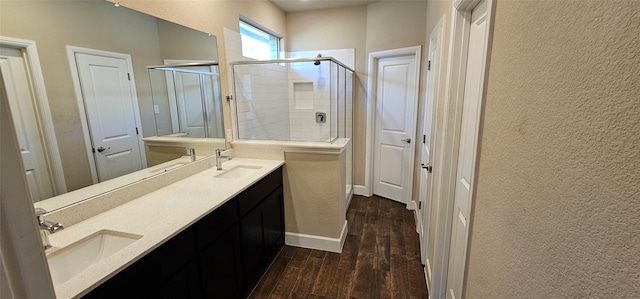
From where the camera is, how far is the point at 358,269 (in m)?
2.38

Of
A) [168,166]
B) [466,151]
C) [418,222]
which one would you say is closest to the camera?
[466,151]

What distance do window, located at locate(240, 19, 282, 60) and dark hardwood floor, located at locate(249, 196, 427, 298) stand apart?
2.24 meters

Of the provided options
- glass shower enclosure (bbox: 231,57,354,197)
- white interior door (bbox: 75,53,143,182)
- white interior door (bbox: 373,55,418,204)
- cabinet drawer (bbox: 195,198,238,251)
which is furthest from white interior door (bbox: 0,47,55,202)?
white interior door (bbox: 373,55,418,204)

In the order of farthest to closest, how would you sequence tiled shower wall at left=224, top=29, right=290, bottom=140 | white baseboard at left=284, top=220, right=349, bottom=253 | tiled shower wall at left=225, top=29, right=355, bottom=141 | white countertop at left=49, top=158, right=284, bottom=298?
1. tiled shower wall at left=225, top=29, right=355, bottom=141
2. tiled shower wall at left=224, top=29, right=290, bottom=140
3. white baseboard at left=284, top=220, right=349, bottom=253
4. white countertop at left=49, top=158, right=284, bottom=298

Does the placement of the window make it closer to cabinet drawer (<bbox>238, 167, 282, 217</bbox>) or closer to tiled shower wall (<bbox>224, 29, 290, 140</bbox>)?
tiled shower wall (<bbox>224, 29, 290, 140</bbox>)

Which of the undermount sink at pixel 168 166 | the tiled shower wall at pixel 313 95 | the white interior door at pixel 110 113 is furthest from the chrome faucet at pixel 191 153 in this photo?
the tiled shower wall at pixel 313 95

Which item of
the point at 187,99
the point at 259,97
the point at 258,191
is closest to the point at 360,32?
the point at 259,97

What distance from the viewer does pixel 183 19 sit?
2113 mm

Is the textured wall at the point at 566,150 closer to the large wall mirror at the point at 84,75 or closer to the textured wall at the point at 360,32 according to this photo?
the large wall mirror at the point at 84,75

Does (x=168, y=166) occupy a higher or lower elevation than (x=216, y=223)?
higher

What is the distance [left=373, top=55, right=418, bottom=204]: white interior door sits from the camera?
3434 mm

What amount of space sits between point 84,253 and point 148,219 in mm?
281

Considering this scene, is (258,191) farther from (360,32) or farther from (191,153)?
(360,32)

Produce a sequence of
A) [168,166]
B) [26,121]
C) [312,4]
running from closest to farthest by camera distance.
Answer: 1. [26,121]
2. [168,166]
3. [312,4]
